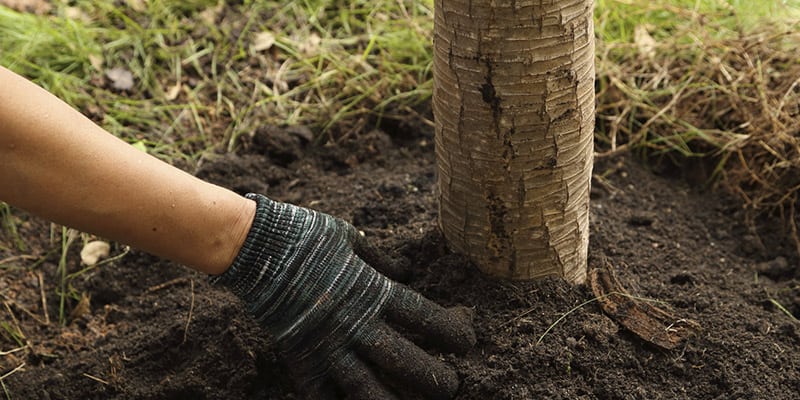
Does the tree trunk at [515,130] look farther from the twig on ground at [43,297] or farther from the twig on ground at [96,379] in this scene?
the twig on ground at [43,297]

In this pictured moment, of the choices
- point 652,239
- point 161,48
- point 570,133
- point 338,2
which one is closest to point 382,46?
point 338,2

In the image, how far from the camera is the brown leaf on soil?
189 centimetres

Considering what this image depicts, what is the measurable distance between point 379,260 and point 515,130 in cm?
52

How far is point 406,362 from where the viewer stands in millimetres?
→ 1772

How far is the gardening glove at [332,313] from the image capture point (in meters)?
1.78

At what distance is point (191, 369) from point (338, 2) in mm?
1872

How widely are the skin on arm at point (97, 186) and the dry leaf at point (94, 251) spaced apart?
36.8 inches

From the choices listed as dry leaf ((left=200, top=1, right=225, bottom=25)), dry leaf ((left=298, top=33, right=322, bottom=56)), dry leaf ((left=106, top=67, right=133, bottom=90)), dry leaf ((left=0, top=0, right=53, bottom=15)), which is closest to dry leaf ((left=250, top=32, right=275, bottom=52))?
dry leaf ((left=298, top=33, right=322, bottom=56))

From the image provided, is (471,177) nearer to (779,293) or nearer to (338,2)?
(779,293)

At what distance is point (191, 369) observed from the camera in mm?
2035

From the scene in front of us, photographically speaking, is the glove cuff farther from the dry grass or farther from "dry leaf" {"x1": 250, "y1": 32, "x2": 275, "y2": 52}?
"dry leaf" {"x1": 250, "y1": 32, "x2": 275, "y2": 52}

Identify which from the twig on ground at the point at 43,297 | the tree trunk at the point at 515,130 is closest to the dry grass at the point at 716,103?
the tree trunk at the point at 515,130

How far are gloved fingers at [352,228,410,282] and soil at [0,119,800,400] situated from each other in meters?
0.05

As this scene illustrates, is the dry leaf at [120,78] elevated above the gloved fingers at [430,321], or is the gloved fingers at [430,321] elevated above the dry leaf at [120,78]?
the dry leaf at [120,78]
